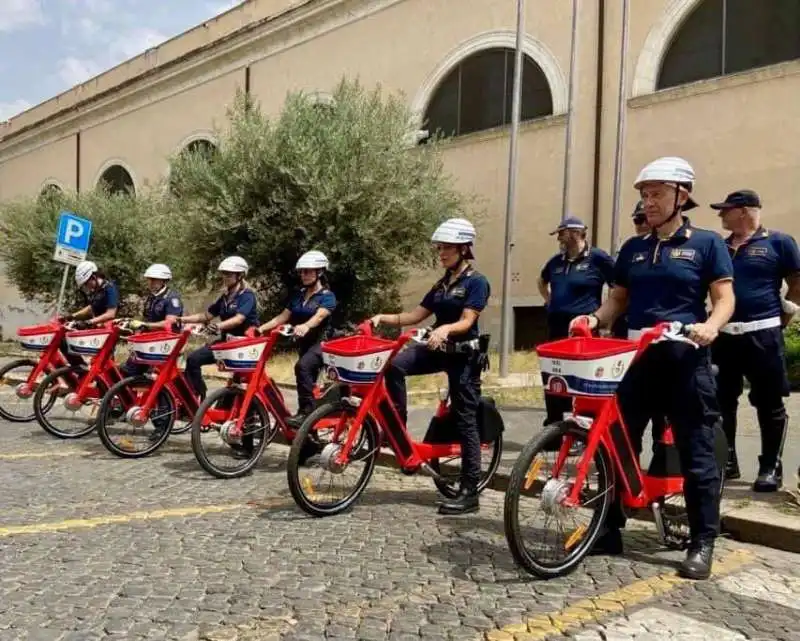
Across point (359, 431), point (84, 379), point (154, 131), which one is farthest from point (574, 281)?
point (154, 131)

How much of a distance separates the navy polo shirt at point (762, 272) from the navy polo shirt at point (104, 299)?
6.48 metres

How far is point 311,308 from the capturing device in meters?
6.95

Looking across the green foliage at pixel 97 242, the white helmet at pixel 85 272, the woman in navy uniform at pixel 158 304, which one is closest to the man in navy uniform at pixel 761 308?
the woman in navy uniform at pixel 158 304

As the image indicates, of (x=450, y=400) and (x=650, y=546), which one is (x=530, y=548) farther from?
(x=450, y=400)

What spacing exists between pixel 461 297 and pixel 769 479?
2.35m

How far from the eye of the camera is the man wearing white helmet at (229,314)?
735 centimetres

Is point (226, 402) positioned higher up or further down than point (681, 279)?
further down

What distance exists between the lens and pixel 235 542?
15.2 ft

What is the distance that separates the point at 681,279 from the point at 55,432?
21.4ft

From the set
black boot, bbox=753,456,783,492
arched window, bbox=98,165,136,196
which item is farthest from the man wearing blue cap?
arched window, bbox=98,165,136,196

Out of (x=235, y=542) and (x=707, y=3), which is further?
(x=707, y=3)

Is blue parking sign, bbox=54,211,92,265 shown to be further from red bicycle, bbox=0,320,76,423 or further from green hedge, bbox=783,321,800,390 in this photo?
green hedge, bbox=783,321,800,390

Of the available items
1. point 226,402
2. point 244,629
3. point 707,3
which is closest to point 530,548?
point 244,629

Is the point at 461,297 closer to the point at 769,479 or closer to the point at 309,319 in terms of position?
the point at 309,319
